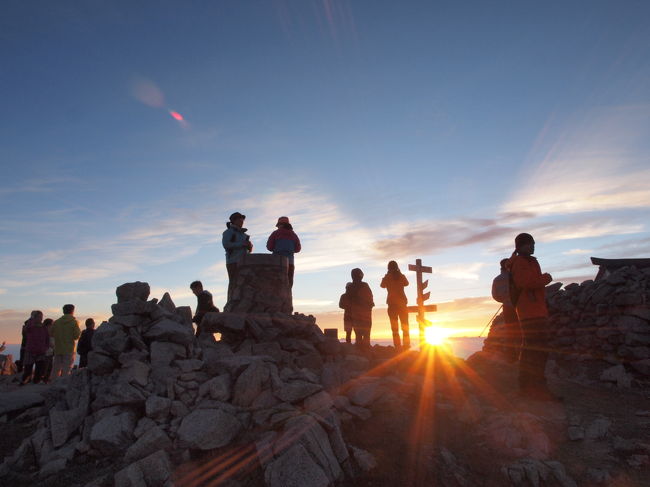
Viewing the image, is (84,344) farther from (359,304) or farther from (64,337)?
(359,304)

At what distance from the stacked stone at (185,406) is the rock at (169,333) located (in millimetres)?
22

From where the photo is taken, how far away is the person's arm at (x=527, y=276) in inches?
331

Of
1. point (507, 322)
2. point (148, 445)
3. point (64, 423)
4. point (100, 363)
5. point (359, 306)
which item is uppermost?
point (359, 306)

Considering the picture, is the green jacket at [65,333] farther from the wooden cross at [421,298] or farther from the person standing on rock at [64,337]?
the wooden cross at [421,298]

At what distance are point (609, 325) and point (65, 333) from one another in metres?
17.0

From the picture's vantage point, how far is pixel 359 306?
1380 centimetres

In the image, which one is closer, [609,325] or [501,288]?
[501,288]

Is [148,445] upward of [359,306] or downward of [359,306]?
downward

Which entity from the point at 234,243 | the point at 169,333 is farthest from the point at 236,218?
the point at 169,333

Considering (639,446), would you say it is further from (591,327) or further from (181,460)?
(181,460)

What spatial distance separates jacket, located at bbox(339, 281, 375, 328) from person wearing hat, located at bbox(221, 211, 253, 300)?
3556 millimetres

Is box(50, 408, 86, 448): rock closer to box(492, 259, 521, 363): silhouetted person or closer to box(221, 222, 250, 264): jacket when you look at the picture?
box(221, 222, 250, 264): jacket

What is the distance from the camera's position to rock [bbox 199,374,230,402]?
802cm

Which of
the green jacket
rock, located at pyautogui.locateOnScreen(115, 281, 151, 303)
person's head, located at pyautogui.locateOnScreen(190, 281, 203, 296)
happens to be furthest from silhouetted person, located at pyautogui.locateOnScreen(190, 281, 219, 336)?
the green jacket
